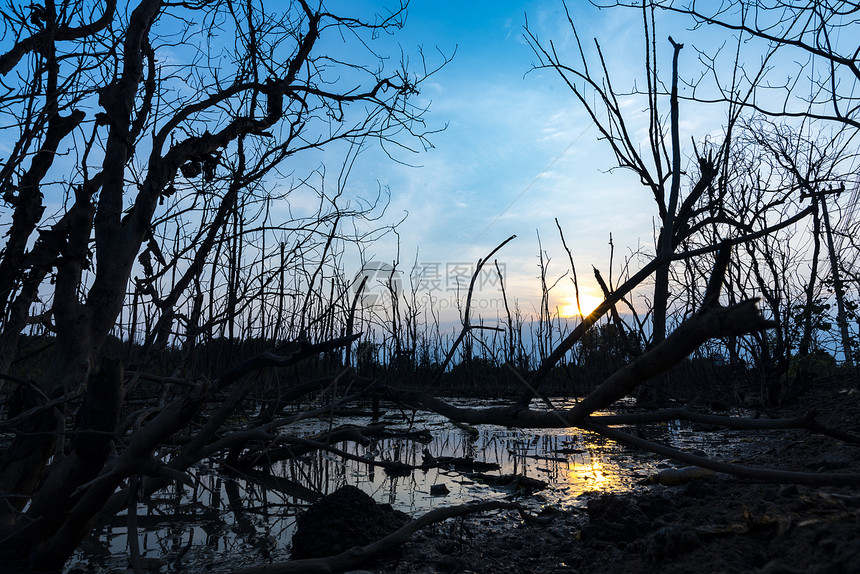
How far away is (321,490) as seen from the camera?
3.20 metres

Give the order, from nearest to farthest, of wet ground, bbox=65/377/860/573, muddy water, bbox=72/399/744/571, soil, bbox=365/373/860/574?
soil, bbox=365/373/860/574
wet ground, bbox=65/377/860/573
muddy water, bbox=72/399/744/571

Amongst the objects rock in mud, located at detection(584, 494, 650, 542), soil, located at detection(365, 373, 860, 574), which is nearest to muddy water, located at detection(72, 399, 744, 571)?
soil, located at detection(365, 373, 860, 574)

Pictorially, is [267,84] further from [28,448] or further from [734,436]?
[734,436]

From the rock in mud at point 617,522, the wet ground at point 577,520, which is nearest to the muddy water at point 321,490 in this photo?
the wet ground at point 577,520

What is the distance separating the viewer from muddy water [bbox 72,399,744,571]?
2.06 m

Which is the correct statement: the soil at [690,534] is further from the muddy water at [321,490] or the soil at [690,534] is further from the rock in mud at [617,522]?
the muddy water at [321,490]

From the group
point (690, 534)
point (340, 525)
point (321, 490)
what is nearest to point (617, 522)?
point (690, 534)

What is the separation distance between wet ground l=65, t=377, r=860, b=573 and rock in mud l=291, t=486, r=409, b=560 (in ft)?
0.44

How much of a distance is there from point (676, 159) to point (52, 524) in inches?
96.5

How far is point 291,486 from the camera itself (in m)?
3.37

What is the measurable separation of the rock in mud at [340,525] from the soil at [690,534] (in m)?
0.13

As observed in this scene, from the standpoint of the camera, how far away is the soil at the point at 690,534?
1116 millimetres

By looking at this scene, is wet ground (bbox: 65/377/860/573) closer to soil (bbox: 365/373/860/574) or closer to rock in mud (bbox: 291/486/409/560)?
soil (bbox: 365/373/860/574)

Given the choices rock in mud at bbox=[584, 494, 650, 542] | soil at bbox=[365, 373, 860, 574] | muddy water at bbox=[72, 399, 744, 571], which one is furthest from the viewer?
muddy water at bbox=[72, 399, 744, 571]
